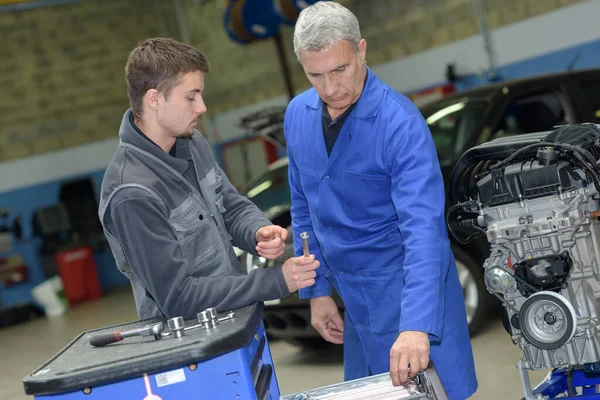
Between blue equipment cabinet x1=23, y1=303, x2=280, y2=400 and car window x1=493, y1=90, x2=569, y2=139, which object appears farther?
car window x1=493, y1=90, x2=569, y2=139

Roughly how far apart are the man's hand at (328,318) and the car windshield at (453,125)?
253 centimetres

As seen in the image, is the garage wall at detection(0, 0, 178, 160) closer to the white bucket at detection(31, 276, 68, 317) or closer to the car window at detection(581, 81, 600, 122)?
the white bucket at detection(31, 276, 68, 317)

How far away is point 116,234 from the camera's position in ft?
7.80

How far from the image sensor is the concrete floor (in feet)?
15.0

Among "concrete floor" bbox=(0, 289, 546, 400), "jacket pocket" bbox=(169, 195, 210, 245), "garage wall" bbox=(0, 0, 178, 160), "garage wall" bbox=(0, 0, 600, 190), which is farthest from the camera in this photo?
"garage wall" bbox=(0, 0, 178, 160)

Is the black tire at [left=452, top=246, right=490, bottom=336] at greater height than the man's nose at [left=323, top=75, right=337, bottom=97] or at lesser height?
lesser

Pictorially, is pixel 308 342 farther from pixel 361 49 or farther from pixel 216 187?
pixel 361 49

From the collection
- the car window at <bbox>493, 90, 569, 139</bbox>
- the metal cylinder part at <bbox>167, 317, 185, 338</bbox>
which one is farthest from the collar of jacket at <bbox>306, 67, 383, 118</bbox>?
the car window at <bbox>493, 90, 569, 139</bbox>

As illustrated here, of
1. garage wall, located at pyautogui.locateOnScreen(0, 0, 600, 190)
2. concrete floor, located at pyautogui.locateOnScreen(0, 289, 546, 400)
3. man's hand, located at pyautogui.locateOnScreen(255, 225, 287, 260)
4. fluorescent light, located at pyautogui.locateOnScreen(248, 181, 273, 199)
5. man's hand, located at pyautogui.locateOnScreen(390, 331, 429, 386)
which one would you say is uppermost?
garage wall, located at pyautogui.locateOnScreen(0, 0, 600, 190)

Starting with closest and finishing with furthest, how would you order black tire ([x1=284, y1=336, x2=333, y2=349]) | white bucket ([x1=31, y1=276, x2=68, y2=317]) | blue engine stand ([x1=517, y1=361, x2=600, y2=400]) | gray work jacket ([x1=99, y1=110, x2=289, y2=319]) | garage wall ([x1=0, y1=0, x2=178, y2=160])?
1. gray work jacket ([x1=99, y1=110, x2=289, y2=319])
2. blue engine stand ([x1=517, y1=361, x2=600, y2=400])
3. black tire ([x1=284, y1=336, x2=333, y2=349])
4. white bucket ([x1=31, y1=276, x2=68, y2=317])
5. garage wall ([x1=0, y1=0, x2=178, y2=160])

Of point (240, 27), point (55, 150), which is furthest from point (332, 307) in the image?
point (55, 150)

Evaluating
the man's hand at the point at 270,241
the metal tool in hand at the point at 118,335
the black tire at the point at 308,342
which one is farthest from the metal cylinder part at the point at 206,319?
the black tire at the point at 308,342

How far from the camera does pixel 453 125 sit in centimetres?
556

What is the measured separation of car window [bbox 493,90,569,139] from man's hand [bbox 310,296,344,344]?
3022 mm
